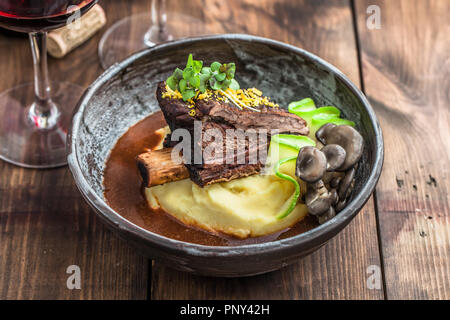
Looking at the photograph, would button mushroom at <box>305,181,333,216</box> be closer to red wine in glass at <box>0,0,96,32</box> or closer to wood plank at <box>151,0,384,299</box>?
wood plank at <box>151,0,384,299</box>

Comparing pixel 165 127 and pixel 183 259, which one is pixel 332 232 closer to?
pixel 183 259

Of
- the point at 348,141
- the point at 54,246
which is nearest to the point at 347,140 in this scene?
the point at 348,141

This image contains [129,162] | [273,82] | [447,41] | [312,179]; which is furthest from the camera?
[447,41]

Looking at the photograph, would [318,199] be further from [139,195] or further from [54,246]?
[54,246]

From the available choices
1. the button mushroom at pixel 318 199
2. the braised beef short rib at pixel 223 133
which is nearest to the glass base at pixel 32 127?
the braised beef short rib at pixel 223 133

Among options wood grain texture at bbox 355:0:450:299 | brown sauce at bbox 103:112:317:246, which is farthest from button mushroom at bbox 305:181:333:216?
wood grain texture at bbox 355:0:450:299

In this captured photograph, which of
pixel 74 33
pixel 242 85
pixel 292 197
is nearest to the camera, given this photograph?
pixel 292 197
